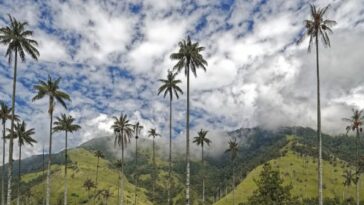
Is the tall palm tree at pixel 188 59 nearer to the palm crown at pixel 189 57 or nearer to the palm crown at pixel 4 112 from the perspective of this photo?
the palm crown at pixel 189 57

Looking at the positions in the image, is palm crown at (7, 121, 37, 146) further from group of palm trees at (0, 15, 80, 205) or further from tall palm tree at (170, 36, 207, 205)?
tall palm tree at (170, 36, 207, 205)

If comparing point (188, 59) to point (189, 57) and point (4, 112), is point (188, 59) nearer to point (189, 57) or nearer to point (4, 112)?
point (189, 57)

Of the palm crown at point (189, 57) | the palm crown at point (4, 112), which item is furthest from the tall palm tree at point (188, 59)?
the palm crown at point (4, 112)

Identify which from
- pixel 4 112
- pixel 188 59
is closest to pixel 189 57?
pixel 188 59

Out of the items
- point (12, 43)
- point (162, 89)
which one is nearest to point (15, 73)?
point (12, 43)

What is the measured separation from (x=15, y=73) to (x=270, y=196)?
168 ft

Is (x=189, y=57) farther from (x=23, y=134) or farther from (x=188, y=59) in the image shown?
(x=23, y=134)

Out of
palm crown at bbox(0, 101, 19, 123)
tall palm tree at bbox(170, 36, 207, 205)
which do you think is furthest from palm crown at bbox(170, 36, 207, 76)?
palm crown at bbox(0, 101, 19, 123)

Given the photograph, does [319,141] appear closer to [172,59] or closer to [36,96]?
[172,59]

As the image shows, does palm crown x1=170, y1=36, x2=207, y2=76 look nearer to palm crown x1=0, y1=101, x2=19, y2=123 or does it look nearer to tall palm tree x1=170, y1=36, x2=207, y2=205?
tall palm tree x1=170, y1=36, x2=207, y2=205

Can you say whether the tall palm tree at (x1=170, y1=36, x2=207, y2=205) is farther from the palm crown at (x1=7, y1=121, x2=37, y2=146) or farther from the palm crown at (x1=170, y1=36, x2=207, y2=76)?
the palm crown at (x1=7, y1=121, x2=37, y2=146)

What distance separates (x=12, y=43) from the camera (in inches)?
2237

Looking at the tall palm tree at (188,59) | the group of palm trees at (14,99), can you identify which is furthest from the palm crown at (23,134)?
the tall palm tree at (188,59)

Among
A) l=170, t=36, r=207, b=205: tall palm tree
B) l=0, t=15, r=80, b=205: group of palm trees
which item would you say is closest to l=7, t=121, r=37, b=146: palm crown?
l=0, t=15, r=80, b=205: group of palm trees
